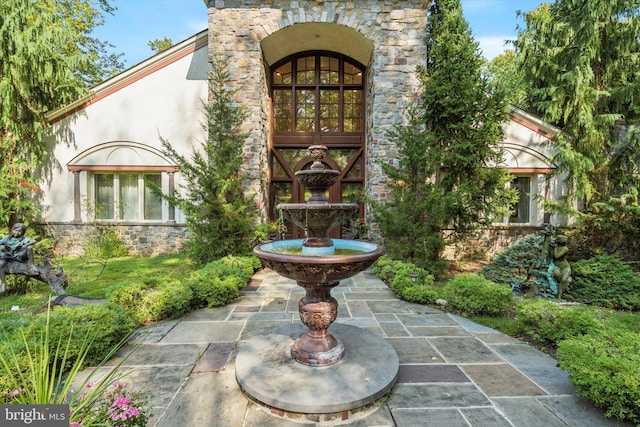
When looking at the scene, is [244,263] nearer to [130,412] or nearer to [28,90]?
[130,412]

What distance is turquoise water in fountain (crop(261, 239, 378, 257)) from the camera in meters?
3.00

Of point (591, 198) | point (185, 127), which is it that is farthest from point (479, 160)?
point (185, 127)

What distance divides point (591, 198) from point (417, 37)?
5900 mm

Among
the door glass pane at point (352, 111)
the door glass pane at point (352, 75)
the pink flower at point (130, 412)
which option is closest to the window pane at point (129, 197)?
the door glass pane at point (352, 111)

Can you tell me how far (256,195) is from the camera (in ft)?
23.9

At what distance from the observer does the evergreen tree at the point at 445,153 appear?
6.44 meters

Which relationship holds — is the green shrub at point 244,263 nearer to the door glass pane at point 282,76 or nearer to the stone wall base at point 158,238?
the stone wall base at point 158,238

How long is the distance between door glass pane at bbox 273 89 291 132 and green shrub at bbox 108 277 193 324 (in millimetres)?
6000

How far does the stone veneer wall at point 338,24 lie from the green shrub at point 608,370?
18.3 ft

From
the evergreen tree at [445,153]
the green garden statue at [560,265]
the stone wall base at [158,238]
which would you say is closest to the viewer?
the green garden statue at [560,265]

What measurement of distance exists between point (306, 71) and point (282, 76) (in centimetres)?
73

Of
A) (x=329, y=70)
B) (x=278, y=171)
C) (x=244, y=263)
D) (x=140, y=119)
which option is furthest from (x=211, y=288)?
(x=329, y=70)

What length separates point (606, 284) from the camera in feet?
16.8

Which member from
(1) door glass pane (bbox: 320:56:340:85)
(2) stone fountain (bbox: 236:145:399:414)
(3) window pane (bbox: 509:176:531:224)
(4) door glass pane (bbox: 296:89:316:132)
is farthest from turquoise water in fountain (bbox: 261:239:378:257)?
(3) window pane (bbox: 509:176:531:224)
